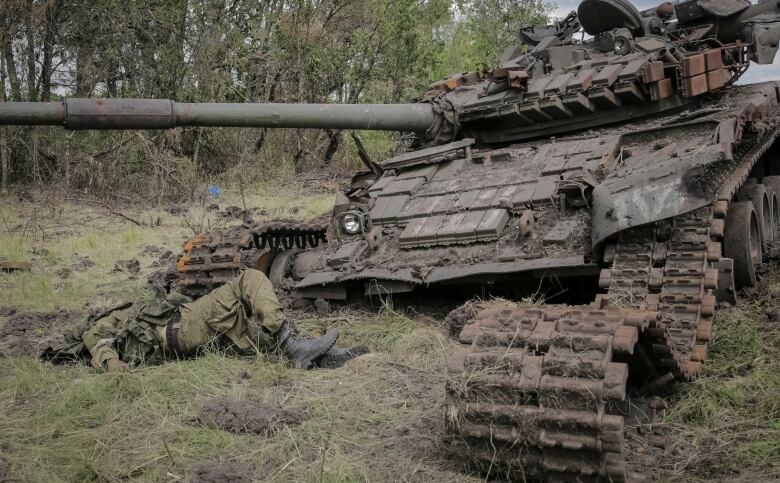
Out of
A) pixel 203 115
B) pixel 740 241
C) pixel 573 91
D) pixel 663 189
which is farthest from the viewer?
pixel 573 91

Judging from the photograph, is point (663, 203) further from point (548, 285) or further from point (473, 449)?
point (473, 449)

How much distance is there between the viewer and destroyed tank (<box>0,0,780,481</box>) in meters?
3.93

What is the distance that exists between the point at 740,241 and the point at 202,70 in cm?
1280

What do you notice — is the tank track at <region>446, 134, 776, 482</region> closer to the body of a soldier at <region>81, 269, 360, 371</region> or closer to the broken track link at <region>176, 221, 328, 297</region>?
the body of a soldier at <region>81, 269, 360, 371</region>

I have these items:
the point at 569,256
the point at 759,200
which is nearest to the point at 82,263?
the point at 569,256

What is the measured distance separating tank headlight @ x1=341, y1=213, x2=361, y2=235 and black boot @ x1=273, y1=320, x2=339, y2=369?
5.41 feet

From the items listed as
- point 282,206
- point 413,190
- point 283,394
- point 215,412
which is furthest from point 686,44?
point 282,206

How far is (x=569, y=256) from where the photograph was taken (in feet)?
19.9

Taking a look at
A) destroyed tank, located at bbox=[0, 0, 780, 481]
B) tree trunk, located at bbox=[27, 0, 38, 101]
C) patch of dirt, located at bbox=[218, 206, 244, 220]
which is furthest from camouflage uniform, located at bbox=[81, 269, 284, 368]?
tree trunk, located at bbox=[27, 0, 38, 101]

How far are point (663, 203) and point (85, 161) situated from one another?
12.3 m

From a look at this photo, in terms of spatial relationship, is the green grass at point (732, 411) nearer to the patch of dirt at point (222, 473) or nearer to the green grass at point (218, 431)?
the green grass at point (218, 431)

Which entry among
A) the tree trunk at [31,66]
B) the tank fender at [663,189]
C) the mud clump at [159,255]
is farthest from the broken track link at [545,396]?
the tree trunk at [31,66]

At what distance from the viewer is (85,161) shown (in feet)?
50.5

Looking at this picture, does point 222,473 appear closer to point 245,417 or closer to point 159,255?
point 245,417
